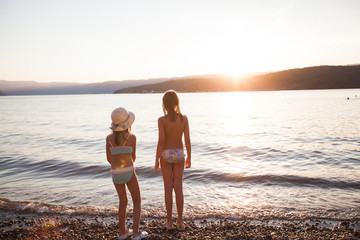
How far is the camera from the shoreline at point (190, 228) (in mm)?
4918

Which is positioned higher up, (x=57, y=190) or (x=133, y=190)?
(x=133, y=190)

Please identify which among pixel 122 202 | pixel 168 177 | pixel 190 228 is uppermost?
pixel 168 177

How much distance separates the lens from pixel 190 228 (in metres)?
5.25

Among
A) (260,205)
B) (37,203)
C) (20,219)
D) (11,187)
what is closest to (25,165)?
(11,187)

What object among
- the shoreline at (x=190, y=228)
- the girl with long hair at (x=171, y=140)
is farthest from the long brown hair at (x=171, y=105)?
the shoreline at (x=190, y=228)

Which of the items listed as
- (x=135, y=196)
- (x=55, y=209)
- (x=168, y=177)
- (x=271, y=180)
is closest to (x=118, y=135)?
(x=135, y=196)

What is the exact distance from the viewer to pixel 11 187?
888 centimetres

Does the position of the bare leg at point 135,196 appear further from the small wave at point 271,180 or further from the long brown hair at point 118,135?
the small wave at point 271,180

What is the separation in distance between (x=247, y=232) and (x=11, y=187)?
847 cm

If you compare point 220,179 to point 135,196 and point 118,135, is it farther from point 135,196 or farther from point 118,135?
point 118,135

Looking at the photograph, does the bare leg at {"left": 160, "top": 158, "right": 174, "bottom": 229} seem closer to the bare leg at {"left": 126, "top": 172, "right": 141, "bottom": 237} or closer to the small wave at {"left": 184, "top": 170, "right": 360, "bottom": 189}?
the bare leg at {"left": 126, "top": 172, "right": 141, "bottom": 237}

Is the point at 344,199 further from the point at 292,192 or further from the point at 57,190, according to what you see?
the point at 57,190

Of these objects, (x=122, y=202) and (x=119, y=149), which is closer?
(x=119, y=149)

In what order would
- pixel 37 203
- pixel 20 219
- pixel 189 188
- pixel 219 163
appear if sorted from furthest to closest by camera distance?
A: 1. pixel 219 163
2. pixel 189 188
3. pixel 37 203
4. pixel 20 219
